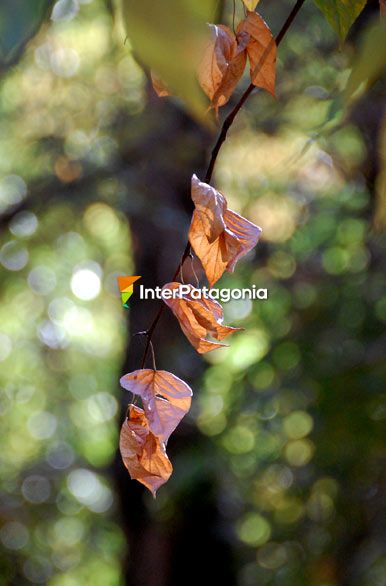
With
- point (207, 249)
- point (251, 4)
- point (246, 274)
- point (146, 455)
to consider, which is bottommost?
point (246, 274)

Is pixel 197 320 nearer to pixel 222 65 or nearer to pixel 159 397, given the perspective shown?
pixel 159 397

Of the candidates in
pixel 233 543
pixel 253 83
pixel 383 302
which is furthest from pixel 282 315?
pixel 253 83

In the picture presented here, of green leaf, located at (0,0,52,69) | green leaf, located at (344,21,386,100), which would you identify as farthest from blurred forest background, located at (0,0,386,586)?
green leaf, located at (0,0,52,69)

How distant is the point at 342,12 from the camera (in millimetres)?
427

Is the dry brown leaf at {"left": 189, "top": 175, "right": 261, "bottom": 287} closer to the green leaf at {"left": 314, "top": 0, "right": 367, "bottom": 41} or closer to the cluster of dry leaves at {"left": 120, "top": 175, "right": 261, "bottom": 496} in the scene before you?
the cluster of dry leaves at {"left": 120, "top": 175, "right": 261, "bottom": 496}

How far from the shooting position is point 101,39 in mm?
3080

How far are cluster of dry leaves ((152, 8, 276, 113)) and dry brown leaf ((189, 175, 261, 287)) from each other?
49 mm

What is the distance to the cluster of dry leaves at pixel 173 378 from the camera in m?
0.50

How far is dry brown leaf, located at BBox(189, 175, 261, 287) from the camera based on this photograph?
48 cm

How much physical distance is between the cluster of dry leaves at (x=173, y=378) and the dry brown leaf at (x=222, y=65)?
5cm

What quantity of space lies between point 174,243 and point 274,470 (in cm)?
84

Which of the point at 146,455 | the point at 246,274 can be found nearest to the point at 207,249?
the point at 146,455

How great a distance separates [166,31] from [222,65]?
24 centimetres

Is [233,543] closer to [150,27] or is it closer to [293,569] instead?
[293,569]
